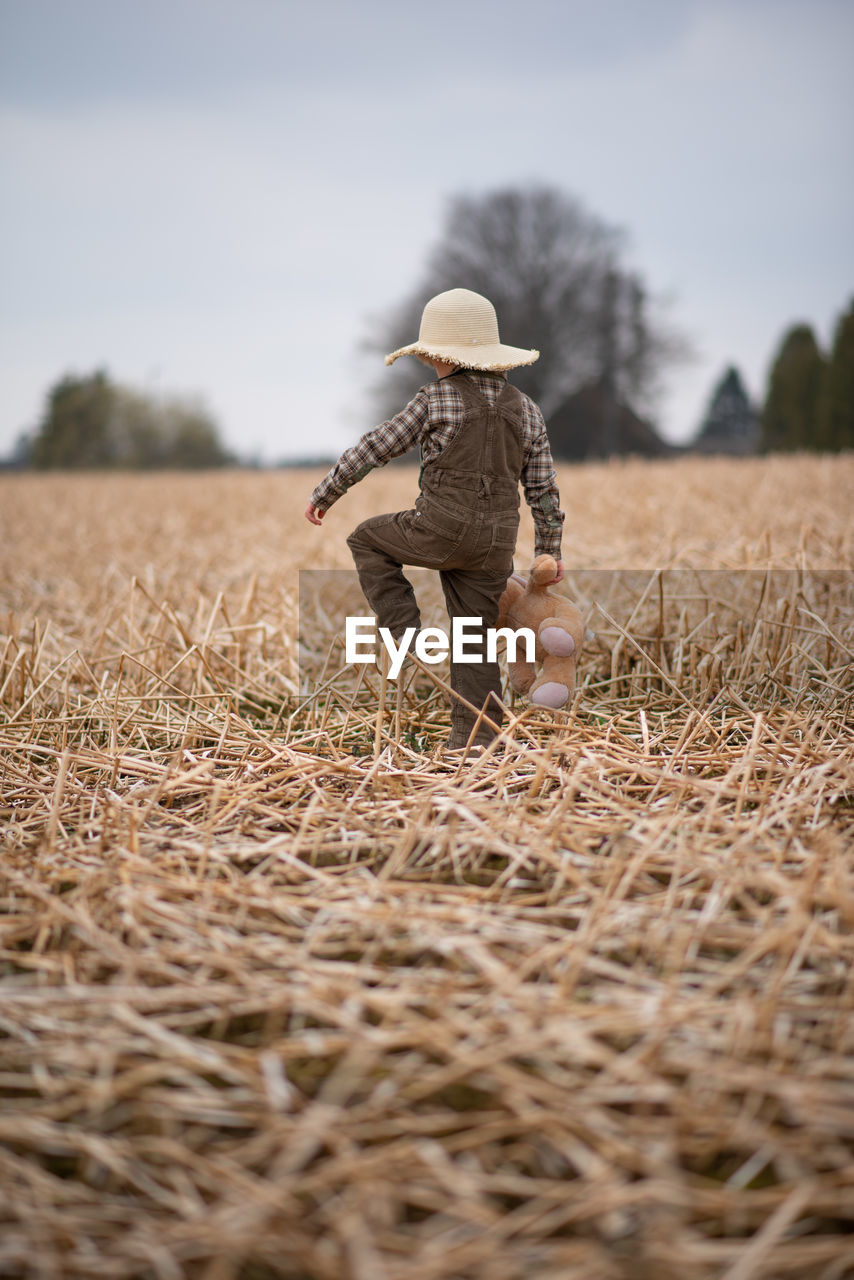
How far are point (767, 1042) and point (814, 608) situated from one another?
2190 mm

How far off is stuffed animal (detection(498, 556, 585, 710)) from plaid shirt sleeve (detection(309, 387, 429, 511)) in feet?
1.46

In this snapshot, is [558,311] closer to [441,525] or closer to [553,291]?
[553,291]

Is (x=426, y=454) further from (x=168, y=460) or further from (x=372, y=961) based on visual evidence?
(x=168, y=460)

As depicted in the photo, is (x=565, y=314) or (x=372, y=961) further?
(x=565, y=314)

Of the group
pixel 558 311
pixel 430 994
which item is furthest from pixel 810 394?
pixel 430 994

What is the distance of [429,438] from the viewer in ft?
7.02

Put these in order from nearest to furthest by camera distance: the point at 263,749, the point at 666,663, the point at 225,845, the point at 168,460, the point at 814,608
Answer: the point at 225,845 < the point at 263,749 < the point at 666,663 < the point at 814,608 < the point at 168,460

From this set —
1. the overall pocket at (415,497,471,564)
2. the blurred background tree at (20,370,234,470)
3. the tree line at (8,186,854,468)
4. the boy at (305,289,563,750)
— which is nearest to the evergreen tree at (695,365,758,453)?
the tree line at (8,186,854,468)

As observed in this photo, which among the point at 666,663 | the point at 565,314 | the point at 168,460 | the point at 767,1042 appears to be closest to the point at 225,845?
the point at 767,1042

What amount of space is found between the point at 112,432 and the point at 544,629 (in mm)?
40500

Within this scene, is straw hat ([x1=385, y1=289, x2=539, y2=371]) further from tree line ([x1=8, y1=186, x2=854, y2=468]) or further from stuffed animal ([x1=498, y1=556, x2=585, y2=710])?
tree line ([x1=8, y1=186, x2=854, y2=468])

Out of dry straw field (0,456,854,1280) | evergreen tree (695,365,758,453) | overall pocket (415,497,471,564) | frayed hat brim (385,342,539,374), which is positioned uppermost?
evergreen tree (695,365,758,453)

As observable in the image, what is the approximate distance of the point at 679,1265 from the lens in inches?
33.9

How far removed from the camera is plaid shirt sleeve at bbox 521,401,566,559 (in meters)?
2.22
